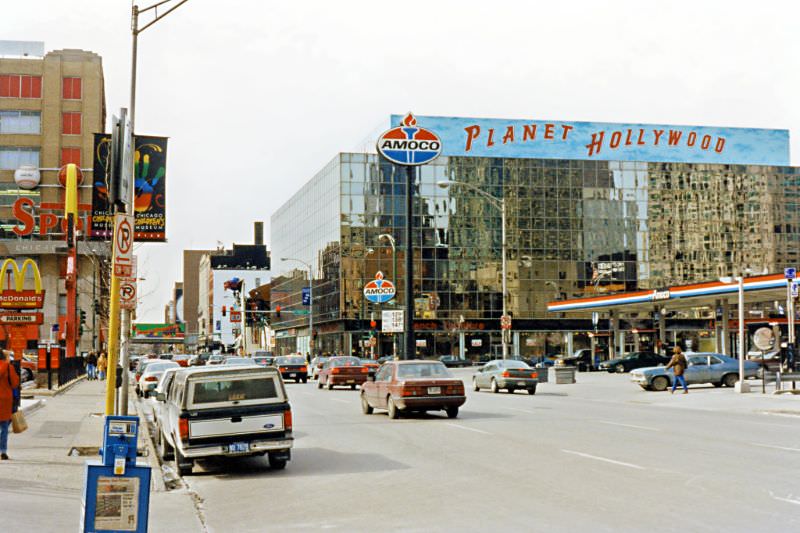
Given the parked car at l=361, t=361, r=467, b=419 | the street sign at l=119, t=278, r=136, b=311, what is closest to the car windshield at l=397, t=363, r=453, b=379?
the parked car at l=361, t=361, r=467, b=419

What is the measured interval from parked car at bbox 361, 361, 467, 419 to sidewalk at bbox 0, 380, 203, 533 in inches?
262

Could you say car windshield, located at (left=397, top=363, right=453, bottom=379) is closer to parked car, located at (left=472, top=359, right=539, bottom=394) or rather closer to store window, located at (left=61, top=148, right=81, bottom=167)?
parked car, located at (left=472, top=359, right=539, bottom=394)

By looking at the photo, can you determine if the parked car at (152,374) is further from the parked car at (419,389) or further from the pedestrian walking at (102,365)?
the parked car at (419,389)

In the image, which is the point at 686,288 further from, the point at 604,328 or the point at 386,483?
the point at 386,483

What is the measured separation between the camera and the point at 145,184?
21000 mm

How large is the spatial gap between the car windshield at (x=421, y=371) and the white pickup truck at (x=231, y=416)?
9.39m

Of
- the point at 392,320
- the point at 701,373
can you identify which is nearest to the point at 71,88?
the point at 392,320

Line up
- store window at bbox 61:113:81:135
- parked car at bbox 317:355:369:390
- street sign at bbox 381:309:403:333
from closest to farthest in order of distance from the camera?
parked car at bbox 317:355:369:390
street sign at bbox 381:309:403:333
store window at bbox 61:113:81:135

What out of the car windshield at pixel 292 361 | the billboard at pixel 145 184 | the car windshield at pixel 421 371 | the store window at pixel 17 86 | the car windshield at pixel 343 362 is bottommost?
the car windshield at pixel 292 361

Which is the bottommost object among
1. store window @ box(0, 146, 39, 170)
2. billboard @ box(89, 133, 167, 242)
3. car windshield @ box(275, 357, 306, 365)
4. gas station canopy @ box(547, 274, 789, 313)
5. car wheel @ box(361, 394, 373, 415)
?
car wheel @ box(361, 394, 373, 415)

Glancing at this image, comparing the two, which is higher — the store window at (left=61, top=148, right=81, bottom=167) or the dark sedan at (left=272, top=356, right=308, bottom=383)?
the store window at (left=61, top=148, right=81, bottom=167)

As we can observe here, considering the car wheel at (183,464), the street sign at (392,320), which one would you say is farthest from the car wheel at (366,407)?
the street sign at (392,320)

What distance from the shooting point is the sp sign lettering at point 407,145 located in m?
45.0

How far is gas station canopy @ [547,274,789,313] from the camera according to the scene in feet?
166
